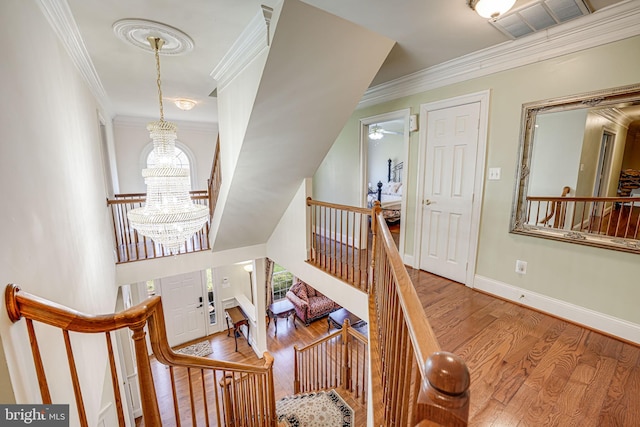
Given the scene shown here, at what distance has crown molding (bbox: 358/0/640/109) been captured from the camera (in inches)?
73.2

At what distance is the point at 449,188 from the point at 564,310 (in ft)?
4.84

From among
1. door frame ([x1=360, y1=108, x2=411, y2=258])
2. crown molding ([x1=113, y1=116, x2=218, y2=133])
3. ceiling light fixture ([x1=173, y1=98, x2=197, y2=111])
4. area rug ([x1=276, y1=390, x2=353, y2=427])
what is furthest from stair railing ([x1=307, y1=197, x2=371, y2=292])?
crown molding ([x1=113, y1=116, x2=218, y2=133])

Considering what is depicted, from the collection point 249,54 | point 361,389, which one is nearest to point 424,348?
point 249,54

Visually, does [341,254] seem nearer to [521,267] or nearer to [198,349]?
[521,267]

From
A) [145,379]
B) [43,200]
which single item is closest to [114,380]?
[145,379]

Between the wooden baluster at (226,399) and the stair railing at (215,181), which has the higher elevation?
the stair railing at (215,181)

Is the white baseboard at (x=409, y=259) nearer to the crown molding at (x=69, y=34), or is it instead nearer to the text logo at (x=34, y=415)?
the text logo at (x=34, y=415)

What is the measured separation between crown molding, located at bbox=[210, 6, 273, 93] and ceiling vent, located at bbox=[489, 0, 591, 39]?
170cm

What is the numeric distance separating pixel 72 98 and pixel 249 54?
1409 millimetres

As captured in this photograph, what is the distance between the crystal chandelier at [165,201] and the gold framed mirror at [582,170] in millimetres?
3039

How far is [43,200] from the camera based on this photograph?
51.5 inches

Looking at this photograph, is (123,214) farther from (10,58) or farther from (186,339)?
(186,339)

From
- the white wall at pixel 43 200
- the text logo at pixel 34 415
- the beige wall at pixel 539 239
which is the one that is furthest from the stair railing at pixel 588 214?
the white wall at pixel 43 200

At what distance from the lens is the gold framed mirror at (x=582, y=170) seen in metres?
1.98
